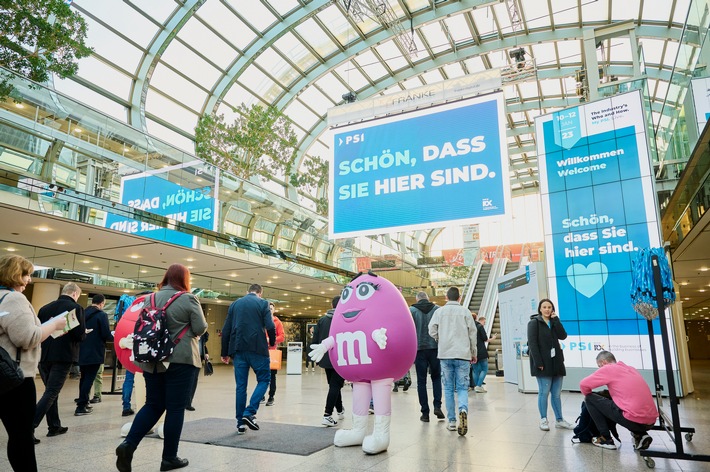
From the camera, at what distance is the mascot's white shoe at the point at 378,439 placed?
3838mm

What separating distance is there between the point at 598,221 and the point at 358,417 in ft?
22.8

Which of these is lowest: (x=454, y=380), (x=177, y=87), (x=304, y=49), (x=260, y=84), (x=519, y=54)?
(x=454, y=380)

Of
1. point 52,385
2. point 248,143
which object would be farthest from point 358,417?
point 248,143

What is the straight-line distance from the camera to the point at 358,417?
13.6 ft

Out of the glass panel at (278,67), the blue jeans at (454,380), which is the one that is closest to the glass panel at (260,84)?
the glass panel at (278,67)

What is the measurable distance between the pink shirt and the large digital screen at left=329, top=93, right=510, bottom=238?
9.58 feet

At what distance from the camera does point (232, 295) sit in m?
18.8

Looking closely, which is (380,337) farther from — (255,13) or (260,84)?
(260,84)

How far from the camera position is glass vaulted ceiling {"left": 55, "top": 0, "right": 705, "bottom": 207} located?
16531 mm

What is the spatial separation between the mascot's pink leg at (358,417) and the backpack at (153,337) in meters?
1.54

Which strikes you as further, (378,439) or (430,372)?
(430,372)

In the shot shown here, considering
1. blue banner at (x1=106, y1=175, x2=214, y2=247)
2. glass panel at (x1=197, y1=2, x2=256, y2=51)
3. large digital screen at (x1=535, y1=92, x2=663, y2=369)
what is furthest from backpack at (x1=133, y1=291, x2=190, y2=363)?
glass panel at (x1=197, y1=2, x2=256, y2=51)

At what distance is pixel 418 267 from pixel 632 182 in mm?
13046

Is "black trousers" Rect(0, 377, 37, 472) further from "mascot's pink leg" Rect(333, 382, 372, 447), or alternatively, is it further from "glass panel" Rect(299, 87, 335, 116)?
"glass panel" Rect(299, 87, 335, 116)
